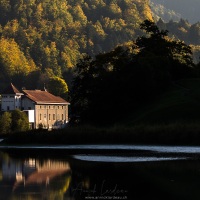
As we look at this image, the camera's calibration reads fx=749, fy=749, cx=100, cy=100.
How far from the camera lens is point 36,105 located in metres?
→ 176

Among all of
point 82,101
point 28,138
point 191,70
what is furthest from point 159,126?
point 191,70

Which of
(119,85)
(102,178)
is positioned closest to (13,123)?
(119,85)

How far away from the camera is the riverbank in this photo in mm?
67562

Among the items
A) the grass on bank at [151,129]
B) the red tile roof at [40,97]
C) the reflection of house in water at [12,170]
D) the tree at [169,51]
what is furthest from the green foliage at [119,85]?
the red tile roof at [40,97]

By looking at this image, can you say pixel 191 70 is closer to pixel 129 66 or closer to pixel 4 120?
pixel 129 66

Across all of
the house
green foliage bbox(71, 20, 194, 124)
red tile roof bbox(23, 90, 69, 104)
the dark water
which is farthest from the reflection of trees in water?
red tile roof bbox(23, 90, 69, 104)

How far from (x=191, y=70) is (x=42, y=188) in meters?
80.5

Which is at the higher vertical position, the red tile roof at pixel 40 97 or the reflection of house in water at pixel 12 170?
the red tile roof at pixel 40 97

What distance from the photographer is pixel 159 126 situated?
73.1m

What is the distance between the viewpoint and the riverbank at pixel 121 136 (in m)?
67.6

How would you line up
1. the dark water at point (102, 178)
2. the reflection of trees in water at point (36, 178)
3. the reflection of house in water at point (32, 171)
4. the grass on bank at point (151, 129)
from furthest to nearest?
the grass on bank at point (151, 129)
the reflection of house in water at point (32, 171)
the reflection of trees in water at point (36, 178)
the dark water at point (102, 178)

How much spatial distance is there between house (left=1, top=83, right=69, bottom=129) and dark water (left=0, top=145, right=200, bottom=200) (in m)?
121

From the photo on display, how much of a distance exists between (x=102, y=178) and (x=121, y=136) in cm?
3662

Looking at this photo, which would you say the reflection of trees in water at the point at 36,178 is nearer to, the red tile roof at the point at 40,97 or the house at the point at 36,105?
the house at the point at 36,105
